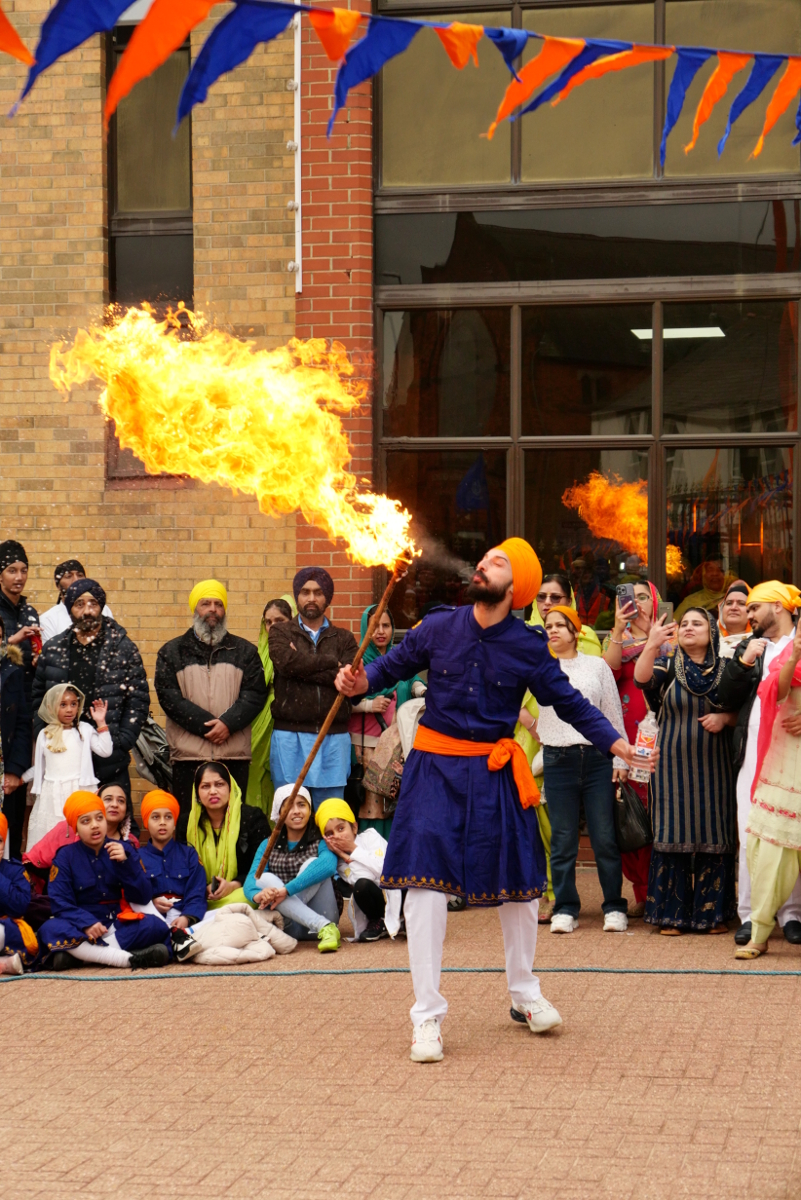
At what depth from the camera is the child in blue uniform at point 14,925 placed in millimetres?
7934

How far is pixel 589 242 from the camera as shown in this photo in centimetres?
1080

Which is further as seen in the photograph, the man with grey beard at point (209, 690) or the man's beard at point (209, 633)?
the man's beard at point (209, 633)

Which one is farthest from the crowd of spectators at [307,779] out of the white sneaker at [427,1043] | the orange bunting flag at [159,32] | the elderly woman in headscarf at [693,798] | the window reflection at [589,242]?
the orange bunting flag at [159,32]

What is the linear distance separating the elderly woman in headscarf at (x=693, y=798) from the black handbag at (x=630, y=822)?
129 mm

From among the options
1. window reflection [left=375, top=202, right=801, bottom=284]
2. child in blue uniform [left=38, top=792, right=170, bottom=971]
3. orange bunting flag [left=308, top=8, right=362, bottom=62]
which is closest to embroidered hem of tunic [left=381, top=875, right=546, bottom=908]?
child in blue uniform [left=38, top=792, right=170, bottom=971]

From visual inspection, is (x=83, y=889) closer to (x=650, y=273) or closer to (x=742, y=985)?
(x=742, y=985)

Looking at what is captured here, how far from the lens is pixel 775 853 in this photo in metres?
7.95

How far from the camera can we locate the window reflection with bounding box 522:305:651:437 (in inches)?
422

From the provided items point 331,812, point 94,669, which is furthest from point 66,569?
point 331,812

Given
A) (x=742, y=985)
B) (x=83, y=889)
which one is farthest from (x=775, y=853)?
(x=83, y=889)

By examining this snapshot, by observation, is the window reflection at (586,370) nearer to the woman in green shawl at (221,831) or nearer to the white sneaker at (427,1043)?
the woman in green shawl at (221,831)

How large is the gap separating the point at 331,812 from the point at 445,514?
296 cm

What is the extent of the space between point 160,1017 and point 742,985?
2.73 metres

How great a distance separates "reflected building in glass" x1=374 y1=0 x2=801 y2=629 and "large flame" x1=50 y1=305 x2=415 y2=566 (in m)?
0.61
